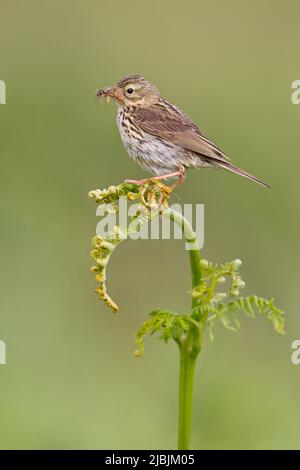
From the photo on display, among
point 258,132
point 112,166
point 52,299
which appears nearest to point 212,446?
point 52,299

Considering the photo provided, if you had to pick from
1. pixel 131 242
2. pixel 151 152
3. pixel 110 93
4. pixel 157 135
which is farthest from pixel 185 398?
pixel 131 242

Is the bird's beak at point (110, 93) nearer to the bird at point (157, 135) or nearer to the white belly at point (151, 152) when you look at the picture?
the bird at point (157, 135)

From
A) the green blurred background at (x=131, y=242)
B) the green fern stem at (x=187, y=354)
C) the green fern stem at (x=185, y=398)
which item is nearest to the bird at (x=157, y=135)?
the green blurred background at (x=131, y=242)

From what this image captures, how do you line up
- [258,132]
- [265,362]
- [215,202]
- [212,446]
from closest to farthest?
[212,446] → [265,362] → [215,202] → [258,132]

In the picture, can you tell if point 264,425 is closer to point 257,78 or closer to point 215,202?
point 215,202

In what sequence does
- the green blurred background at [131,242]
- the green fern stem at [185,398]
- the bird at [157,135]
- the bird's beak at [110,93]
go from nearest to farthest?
the green fern stem at [185,398] → the bird's beak at [110,93] → the bird at [157,135] → the green blurred background at [131,242]

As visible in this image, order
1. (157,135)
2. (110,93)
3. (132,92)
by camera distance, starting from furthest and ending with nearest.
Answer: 1. (157,135)
2. (132,92)
3. (110,93)

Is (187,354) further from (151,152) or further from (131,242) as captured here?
(131,242)

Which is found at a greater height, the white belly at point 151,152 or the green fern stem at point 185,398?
the white belly at point 151,152
